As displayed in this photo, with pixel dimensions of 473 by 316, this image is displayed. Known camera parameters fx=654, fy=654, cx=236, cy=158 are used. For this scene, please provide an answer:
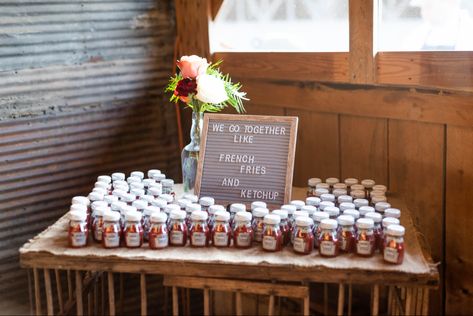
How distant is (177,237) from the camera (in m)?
2.05

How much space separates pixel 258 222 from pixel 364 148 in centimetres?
84

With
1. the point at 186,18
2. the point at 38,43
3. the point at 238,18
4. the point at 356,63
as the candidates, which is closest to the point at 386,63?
the point at 356,63

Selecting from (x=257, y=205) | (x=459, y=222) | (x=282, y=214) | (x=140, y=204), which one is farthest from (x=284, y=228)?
(x=459, y=222)

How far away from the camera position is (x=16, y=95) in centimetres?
280

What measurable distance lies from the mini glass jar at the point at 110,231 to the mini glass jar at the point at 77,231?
7 cm

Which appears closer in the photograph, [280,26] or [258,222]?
[258,222]

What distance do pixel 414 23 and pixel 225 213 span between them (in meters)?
1.07

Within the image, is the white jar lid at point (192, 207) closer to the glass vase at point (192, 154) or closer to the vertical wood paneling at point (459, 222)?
the glass vase at point (192, 154)

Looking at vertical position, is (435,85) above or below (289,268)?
above

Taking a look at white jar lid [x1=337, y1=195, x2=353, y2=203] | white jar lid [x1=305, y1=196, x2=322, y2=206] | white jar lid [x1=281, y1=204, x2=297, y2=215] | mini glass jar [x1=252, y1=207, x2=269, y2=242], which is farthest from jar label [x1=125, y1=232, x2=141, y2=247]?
white jar lid [x1=337, y1=195, x2=353, y2=203]

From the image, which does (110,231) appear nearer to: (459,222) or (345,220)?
(345,220)

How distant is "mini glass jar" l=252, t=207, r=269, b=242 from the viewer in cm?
207

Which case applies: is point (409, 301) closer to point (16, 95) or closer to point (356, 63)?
point (356, 63)

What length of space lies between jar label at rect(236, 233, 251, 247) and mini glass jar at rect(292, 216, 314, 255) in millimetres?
151
